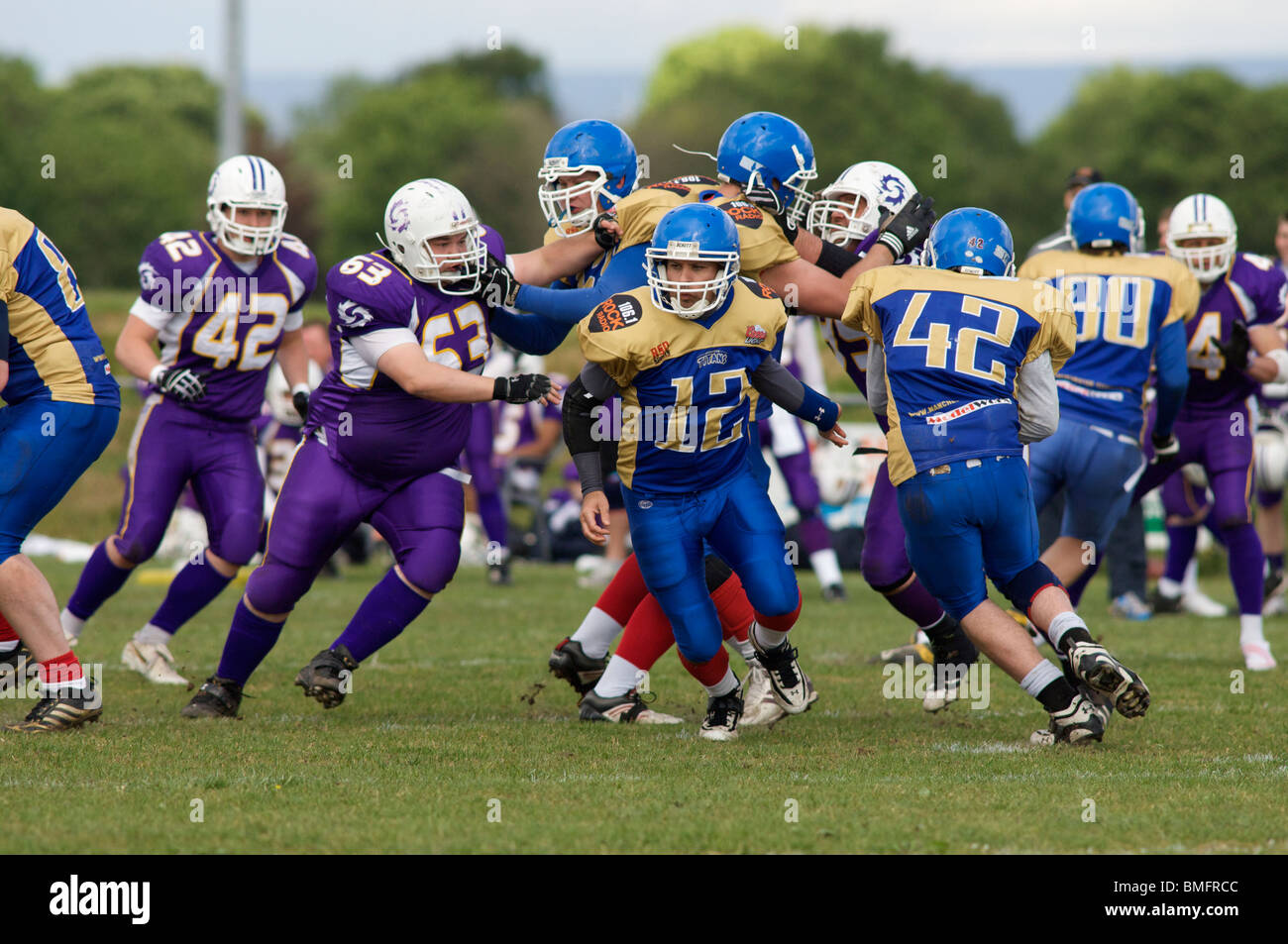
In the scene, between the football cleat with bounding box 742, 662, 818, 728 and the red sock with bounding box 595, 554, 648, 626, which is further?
the red sock with bounding box 595, 554, 648, 626

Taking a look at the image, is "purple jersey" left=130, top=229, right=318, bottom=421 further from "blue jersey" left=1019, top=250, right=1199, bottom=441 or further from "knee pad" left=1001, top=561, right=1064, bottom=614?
"knee pad" left=1001, top=561, right=1064, bottom=614

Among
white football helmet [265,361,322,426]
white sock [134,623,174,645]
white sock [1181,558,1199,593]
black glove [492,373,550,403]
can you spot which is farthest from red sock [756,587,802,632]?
white football helmet [265,361,322,426]

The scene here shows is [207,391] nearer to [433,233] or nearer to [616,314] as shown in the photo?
[433,233]

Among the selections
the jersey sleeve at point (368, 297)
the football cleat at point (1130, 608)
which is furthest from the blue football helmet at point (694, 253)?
the football cleat at point (1130, 608)

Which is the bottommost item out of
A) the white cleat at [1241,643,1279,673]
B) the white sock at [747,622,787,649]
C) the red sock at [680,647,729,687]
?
the white cleat at [1241,643,1279,673]

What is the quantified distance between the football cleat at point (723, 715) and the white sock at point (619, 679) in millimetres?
331

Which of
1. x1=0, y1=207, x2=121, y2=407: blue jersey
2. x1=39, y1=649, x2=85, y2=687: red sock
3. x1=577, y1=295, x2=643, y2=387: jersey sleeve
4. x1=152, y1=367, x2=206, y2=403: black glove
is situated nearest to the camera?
x1=577, y1=295, x2=643, y2=387: jersey sleeve

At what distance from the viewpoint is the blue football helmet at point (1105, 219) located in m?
6.00

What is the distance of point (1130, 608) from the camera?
358 inches

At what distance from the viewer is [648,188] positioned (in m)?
5.17

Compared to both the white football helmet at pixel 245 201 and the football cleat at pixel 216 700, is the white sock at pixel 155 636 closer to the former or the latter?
the football cleat at pixel 216 700

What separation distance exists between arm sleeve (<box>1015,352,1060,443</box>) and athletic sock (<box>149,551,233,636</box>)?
3.11 meters

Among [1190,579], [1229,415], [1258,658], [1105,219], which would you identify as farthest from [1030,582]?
[1190,579]

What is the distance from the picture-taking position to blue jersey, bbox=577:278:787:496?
470 centimetres
